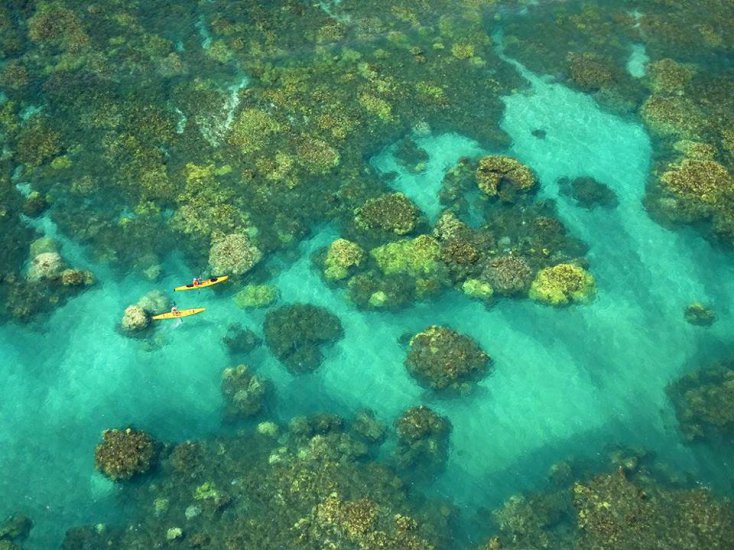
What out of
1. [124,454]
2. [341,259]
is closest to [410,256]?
[341,259]

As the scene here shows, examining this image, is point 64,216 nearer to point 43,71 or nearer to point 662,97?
point 43,71

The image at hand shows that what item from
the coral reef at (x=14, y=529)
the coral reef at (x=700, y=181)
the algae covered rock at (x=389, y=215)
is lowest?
the coral reef at (x=14, y=529)

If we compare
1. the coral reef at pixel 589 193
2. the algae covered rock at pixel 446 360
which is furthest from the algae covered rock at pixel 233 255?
the coral reef at pixel 589 193

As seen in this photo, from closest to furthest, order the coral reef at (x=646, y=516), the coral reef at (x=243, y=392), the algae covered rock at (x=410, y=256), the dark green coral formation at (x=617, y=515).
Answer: the coral reef at (x=646, y=516), the dark green coral formation at (x=617, y=515), the coral reef at (x=243, y=392), the algae covered rock at (x=410, y=256)

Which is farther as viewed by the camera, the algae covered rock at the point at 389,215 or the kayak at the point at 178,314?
the algae covered rock at the point at 389,215

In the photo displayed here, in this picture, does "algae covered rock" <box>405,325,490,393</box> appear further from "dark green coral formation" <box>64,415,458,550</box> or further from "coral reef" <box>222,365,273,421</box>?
"coral reef" <box>222,365,273,421</box>

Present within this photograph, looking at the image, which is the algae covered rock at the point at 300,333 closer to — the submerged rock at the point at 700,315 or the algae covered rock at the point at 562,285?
the algae covered rock at the point at 562,285

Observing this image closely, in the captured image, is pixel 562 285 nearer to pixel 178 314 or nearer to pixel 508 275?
pixel 508 275

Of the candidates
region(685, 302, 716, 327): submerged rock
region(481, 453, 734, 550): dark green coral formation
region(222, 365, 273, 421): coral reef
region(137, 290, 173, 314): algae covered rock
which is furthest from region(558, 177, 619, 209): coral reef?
region(137, 290, 173, 314): algae covered rock
